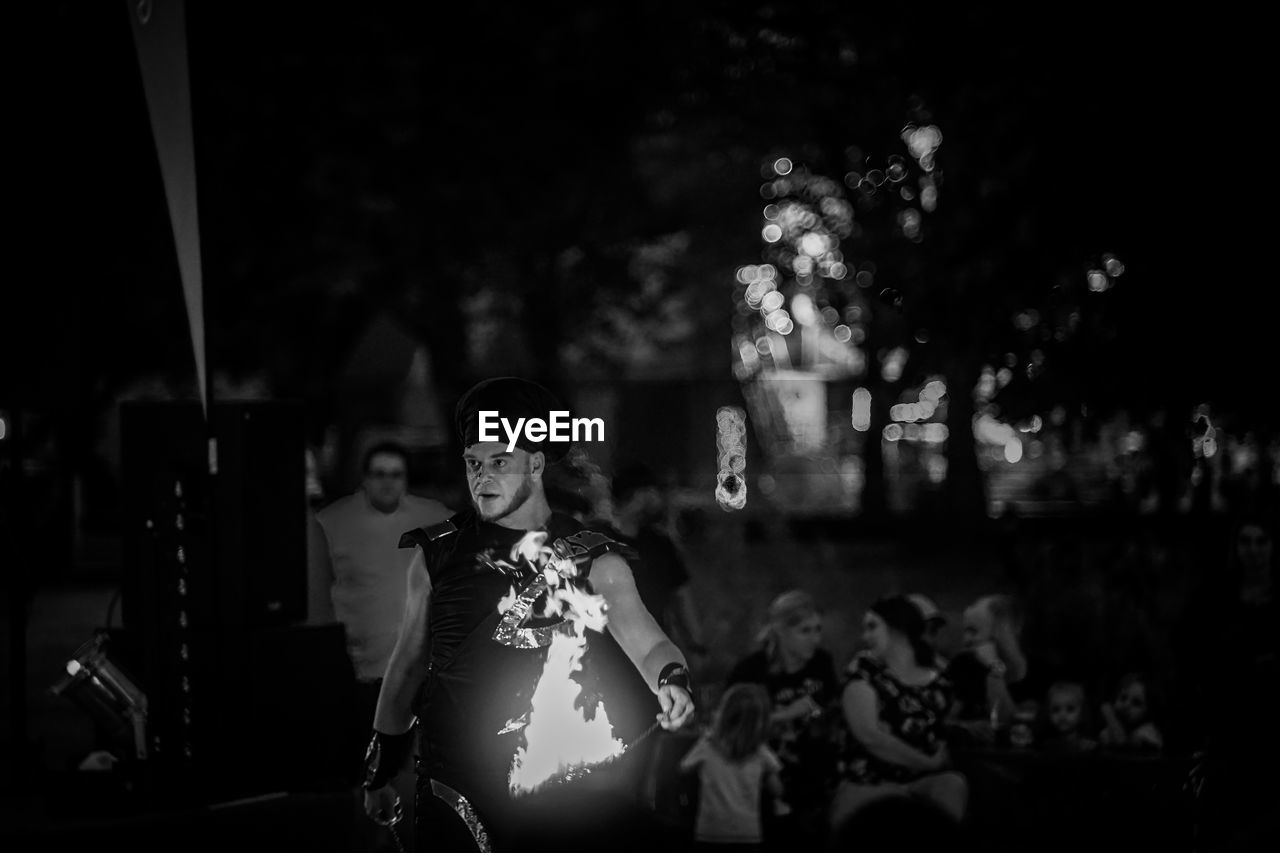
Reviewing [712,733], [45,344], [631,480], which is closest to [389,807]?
[712,733]

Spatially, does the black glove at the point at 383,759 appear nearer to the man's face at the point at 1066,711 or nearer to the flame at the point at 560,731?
the flame at the point at 560,731

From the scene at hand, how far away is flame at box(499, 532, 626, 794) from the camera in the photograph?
4125 mm

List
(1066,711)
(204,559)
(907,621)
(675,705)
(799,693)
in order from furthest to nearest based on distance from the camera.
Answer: (1066,711), (799,693), (204,559), (907,621), (675,705)

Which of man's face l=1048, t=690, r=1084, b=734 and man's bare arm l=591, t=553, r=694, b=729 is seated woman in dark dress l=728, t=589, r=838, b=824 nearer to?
man's face l=1048, t=690, r=1084, b=734

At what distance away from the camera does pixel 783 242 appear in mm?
22156

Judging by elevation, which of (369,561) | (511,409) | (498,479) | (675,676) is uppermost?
(511,409)

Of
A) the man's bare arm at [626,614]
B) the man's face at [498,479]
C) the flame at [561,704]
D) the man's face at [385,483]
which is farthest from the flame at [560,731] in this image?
the man's face at [385,483]

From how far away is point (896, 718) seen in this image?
6562 millimetres

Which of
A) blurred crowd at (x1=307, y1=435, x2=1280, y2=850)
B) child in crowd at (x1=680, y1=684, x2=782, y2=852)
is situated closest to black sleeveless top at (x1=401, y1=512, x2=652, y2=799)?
blurred crowd at (x1=307, y1=435, x2=1280, y2=850)

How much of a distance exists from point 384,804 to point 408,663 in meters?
0.41

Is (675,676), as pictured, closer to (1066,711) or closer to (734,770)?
(734,770)

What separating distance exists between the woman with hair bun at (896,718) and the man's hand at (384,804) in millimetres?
2564

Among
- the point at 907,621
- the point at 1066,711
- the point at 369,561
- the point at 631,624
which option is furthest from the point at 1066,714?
the point at 631,624

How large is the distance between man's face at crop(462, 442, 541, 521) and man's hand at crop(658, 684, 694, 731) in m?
0.69
